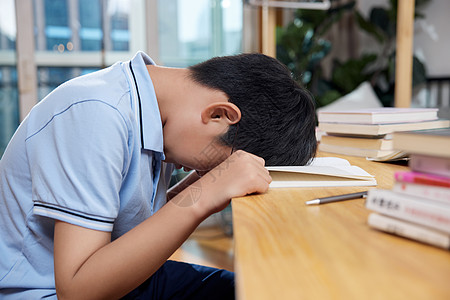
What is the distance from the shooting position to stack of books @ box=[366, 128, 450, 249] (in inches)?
14.2

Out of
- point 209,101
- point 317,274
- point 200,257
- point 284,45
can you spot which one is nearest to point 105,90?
point 209,101

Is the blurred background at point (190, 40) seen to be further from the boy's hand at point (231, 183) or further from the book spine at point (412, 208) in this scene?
the book spine at point (412, 208)

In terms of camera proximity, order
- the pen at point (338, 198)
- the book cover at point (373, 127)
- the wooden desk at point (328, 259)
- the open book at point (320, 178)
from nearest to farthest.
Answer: the wooden desk at point (328, 259), the pen at point (338, 198), the open book at point (320, 178), the book cover at point (373, 127)

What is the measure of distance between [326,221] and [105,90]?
423mm

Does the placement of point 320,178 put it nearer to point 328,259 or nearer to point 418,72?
point 328,259

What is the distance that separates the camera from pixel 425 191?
385 millimetres

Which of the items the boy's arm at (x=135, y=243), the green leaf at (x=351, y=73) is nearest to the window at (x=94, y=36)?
the green leaf at (x=351, y=73)

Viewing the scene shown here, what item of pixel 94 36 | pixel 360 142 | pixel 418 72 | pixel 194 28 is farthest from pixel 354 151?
pixel 94 36

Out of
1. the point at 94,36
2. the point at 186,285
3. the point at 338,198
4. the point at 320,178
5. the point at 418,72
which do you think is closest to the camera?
the point at 338,198

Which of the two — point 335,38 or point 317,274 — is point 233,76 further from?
point 335,38

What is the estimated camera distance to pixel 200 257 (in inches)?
86.1

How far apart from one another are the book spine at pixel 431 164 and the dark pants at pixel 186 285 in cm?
57

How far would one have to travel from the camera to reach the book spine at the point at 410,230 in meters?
0.36

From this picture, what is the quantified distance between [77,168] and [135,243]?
0.14 meters
